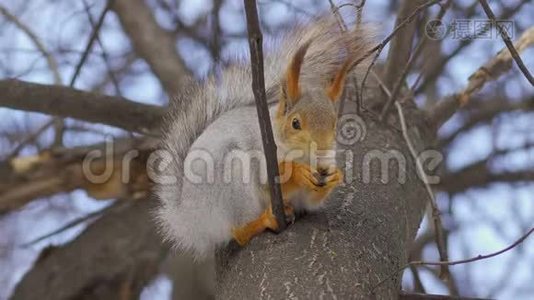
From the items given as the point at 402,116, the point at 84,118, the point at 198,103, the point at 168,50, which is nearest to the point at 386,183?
the point at 402,116

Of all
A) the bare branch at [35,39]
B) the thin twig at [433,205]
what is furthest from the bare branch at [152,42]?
the thin twig at [433,205]

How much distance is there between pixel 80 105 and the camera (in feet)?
7.52

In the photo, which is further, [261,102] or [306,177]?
[306,177]

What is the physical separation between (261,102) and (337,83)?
42cm

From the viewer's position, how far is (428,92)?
3.53 meters

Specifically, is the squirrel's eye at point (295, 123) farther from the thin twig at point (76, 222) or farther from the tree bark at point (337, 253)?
the thin twig at point (76, 222)

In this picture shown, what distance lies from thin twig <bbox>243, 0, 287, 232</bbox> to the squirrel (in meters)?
0.08

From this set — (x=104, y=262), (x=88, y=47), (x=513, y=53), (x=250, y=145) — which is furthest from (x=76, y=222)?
(x=513, y=53)

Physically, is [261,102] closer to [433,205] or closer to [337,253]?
[337,253]

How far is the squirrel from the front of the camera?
1.54m

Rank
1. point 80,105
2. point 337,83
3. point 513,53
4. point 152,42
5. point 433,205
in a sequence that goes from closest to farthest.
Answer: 1. point 513,53
2. point 337,83
3. point 433,205
4. point 80,105
5. point 152,42

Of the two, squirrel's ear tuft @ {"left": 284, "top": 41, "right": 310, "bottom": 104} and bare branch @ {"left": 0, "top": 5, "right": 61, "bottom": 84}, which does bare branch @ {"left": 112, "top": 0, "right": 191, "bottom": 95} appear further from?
squirrel's ear tuft @ {"left": 284, "top": 41, "right": 310, "bottom": 104}

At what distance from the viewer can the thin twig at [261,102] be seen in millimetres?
1169

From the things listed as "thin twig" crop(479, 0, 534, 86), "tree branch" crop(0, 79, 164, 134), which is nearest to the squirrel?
"thin twig" crop(479, 0, 534, 86)
